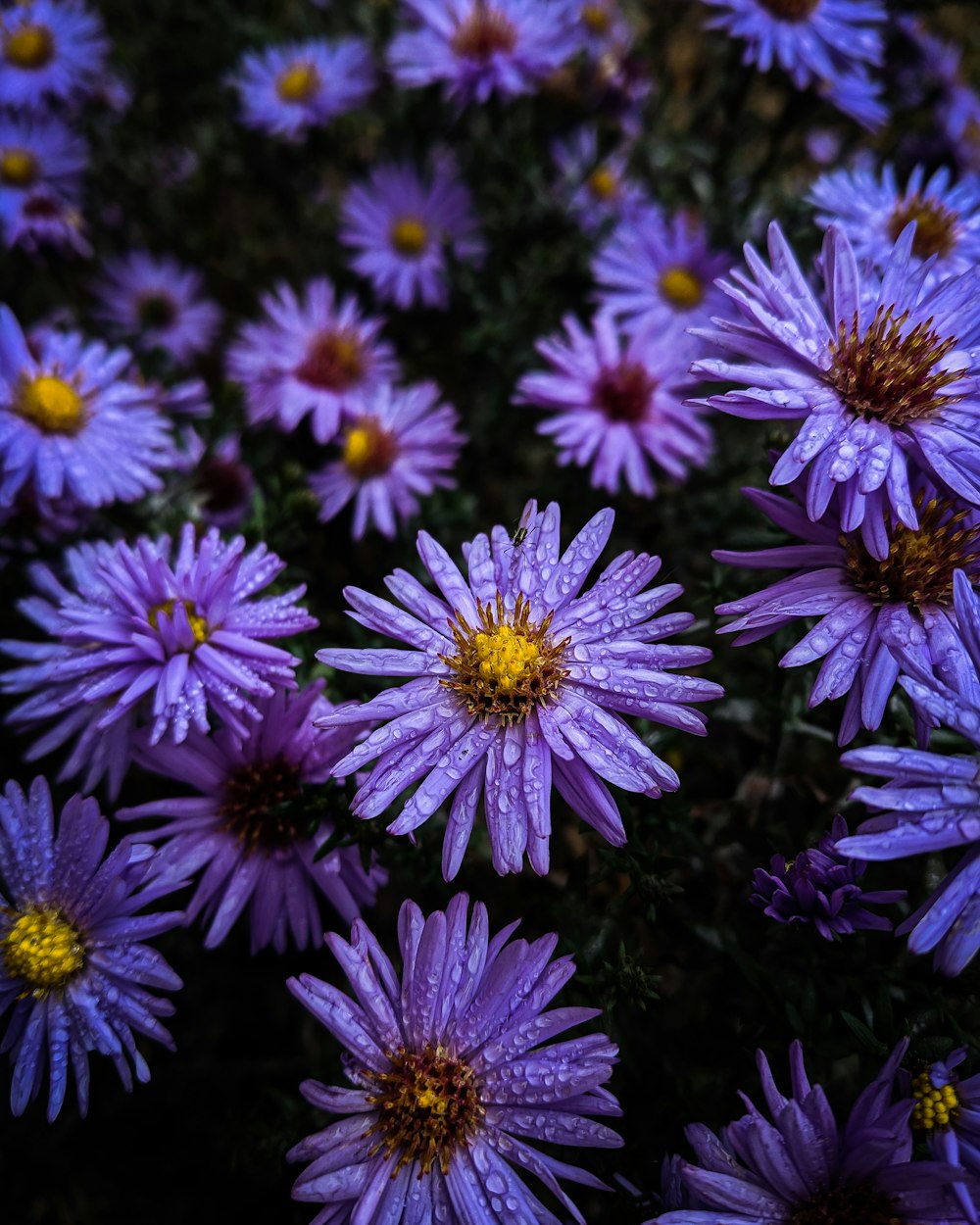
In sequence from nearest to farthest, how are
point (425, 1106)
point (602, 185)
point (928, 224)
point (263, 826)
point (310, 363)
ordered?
point (425, 1106) < point (263, 826) < point (928, 224) < point (310, 363) < point (602, 185)

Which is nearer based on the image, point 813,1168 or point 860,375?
point 813,1168

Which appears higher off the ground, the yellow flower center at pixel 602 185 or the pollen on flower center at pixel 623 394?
the yellow flower center at pixel 602 185

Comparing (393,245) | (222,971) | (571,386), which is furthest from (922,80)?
(222,971)

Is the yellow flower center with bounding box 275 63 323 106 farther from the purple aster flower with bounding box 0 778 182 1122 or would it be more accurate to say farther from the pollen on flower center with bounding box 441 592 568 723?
the purple aster flower with bounding box 0 778 182 1122

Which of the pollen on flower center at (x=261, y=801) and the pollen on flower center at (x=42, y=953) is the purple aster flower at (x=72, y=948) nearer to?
the pollen on flower center at (x=42, y=953)

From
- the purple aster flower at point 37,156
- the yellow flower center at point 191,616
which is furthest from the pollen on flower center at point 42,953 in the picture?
the purple aster flower at point 37,156

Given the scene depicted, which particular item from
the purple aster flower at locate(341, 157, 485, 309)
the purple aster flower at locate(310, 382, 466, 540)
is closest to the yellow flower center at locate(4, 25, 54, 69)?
the purple aster flower at locate(341, 157, 485, 309)

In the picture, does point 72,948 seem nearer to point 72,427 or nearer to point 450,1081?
point 450,1081

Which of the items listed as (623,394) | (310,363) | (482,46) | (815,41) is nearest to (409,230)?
(482,46)
